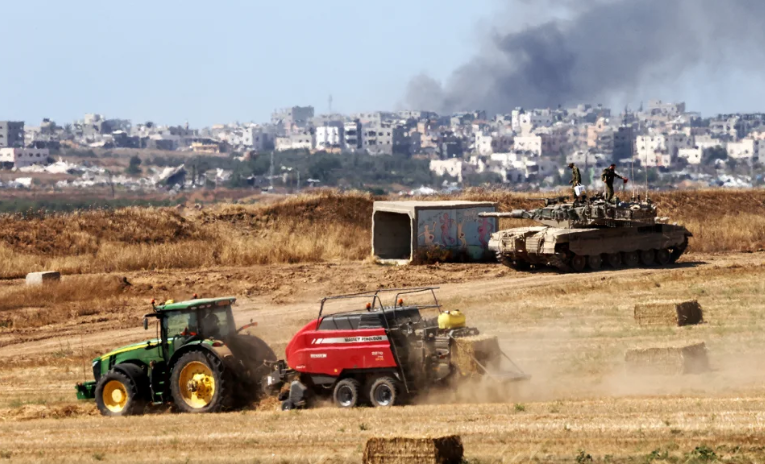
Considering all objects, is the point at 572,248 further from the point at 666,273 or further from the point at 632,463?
the point at 632,463

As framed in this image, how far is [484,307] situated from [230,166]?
129481 mm

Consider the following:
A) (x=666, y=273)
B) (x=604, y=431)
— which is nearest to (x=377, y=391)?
(x=604, y=431)

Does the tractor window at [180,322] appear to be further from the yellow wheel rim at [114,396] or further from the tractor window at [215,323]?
the yellow wheel rim at [114,396]

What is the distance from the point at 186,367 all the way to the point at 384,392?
11.5 feet

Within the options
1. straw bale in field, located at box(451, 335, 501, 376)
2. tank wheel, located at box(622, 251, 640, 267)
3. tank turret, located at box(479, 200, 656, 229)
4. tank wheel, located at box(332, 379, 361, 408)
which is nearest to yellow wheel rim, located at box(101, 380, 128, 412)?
tank wheel, located at box(332, 379, 361, 408)

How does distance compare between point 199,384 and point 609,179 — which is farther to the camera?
point 609,179

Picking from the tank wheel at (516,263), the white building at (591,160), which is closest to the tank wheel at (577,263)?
the tank wheel at (516,263)

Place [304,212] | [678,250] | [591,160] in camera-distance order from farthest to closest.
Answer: [591,160], [304,212], [678,250]

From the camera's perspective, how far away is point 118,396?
2020 cm

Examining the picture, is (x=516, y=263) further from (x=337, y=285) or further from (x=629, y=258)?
(x=337, y=285)

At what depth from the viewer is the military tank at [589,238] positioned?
3844cm

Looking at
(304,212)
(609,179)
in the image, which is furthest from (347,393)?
(304,212)

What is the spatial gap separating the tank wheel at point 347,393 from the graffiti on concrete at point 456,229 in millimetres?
22298

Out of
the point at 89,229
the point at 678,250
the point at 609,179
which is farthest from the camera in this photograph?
the point at 89,229
